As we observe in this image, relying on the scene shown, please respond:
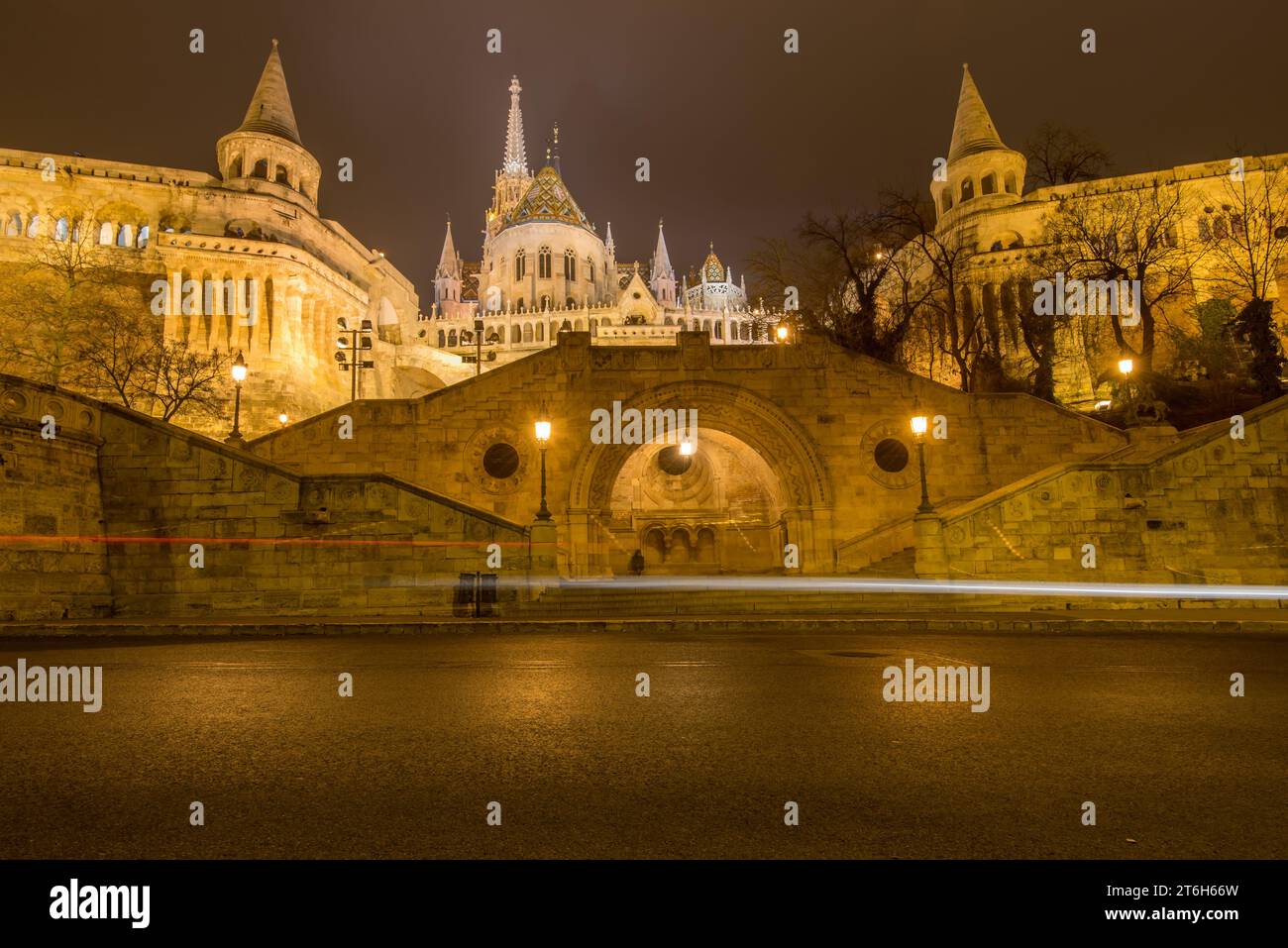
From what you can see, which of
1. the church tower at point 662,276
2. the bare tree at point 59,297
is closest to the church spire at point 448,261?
the church tower at point 662,276

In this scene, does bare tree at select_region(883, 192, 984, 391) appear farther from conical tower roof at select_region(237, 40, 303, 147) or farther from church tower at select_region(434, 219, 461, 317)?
church tower at select_region(434, 219, 461, 317)

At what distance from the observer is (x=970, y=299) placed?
43.4 metres

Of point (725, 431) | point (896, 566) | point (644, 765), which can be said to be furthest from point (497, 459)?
point (644, 765)

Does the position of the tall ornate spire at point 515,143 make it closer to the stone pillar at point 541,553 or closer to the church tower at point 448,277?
the church tower at point 448,277

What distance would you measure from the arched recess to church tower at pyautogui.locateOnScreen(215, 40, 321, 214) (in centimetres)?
4715

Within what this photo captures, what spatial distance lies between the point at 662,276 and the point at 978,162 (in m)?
59.7

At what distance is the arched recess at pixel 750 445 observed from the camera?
68.6 feet

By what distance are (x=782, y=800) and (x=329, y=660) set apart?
6549 millimetres

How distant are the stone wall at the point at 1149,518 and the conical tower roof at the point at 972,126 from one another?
42.5 m

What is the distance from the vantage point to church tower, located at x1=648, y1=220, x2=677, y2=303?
348 feet

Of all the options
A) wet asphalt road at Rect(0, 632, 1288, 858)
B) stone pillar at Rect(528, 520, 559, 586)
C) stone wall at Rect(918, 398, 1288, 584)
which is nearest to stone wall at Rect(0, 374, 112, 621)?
wet asphalt road at Rect(0, 632, 1288, 858)

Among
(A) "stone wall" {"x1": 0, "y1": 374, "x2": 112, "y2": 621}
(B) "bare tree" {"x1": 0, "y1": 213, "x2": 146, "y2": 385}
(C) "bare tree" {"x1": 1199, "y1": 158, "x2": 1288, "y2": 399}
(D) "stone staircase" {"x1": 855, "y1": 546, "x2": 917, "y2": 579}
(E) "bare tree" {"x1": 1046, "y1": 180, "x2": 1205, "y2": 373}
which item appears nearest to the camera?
(A) "stone wall" {"x1": 0, "y1": 374, "x2": 112, "y2": 621}
